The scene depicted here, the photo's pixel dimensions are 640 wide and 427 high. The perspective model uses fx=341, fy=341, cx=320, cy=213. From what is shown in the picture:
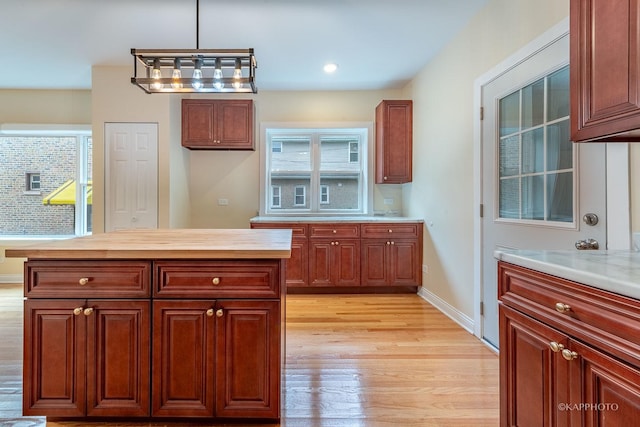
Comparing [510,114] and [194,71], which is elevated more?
[194,71]

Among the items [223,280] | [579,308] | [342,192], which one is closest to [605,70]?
[579,308]

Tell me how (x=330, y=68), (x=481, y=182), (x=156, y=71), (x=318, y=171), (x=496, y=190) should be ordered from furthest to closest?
1. (x=318, y=171)
2. (x=330, y=68)
3. (x=481, y=182)
4. (x=496, y=190)
5. (x=156, y=71)

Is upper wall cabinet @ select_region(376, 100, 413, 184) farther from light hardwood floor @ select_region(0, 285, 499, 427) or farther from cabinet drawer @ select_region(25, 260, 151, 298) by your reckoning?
cabinet drawer @ select_region(25, 260, 151, 298)

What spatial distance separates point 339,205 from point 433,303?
5.91ft

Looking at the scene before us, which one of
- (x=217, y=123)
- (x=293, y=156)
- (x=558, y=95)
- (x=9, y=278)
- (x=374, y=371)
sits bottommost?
(x=374, y=371)

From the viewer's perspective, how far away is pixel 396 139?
13.9ft

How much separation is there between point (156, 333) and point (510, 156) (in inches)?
95.1

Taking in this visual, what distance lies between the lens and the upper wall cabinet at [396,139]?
421 centimetres

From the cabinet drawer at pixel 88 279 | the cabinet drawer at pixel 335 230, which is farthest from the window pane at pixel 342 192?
the cabinet drawer at pixel 88 279

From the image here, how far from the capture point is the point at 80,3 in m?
2.62

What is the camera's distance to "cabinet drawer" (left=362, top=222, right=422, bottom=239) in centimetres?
401

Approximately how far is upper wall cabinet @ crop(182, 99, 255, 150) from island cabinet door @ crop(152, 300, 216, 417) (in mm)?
3024

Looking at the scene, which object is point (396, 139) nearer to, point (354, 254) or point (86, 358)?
point (354, 254)

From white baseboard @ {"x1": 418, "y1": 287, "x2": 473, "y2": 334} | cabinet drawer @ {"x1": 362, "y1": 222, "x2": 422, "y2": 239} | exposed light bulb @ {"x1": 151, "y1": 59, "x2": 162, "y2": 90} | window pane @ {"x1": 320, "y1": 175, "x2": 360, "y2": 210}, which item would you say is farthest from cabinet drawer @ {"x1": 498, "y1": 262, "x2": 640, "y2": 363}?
window pane @ {"x1": 320, "y1": 175, "x2": 360, "y2": 210}
